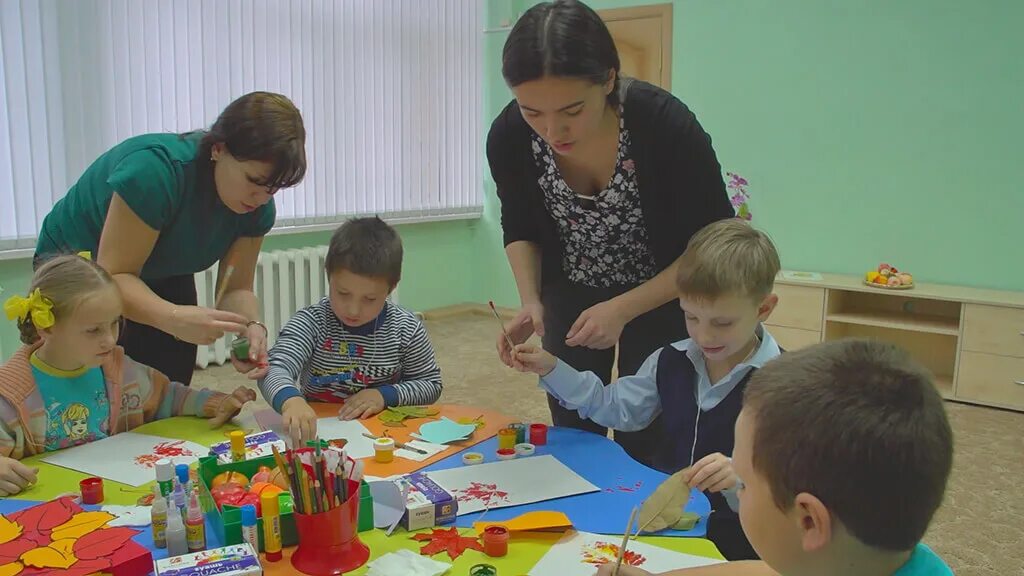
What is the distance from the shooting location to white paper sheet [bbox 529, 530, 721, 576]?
1129mm

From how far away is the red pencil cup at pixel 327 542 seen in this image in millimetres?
1103

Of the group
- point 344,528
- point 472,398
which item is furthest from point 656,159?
point 472,398

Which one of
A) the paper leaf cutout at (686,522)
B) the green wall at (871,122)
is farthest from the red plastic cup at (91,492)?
the green wall at (871,122)

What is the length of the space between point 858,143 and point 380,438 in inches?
143

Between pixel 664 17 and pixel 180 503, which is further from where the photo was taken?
pixel 664 17

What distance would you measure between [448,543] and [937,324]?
11.8 ft

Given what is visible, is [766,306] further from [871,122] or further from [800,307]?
[871,122]

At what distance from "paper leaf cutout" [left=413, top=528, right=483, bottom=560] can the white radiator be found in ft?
10.5

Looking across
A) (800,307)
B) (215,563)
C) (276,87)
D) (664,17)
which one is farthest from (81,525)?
(664,17)

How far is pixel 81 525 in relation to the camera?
3.94 feet

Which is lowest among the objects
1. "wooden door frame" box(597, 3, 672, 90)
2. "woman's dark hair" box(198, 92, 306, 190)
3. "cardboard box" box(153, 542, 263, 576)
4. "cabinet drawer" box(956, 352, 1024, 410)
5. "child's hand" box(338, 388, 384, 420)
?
"cabinet drawer" box(956, 352, 1024, 410)

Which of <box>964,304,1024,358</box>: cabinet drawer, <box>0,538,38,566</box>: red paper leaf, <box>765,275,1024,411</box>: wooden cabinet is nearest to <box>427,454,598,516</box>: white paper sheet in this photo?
<box>0,538,38,566</box>: red paper leaf

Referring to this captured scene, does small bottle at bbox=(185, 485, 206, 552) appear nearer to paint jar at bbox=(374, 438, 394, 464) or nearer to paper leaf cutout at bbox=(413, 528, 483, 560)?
paper leaf cutout at bbox=(413, 528, 483, 560)

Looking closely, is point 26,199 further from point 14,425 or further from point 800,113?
point 800,113
